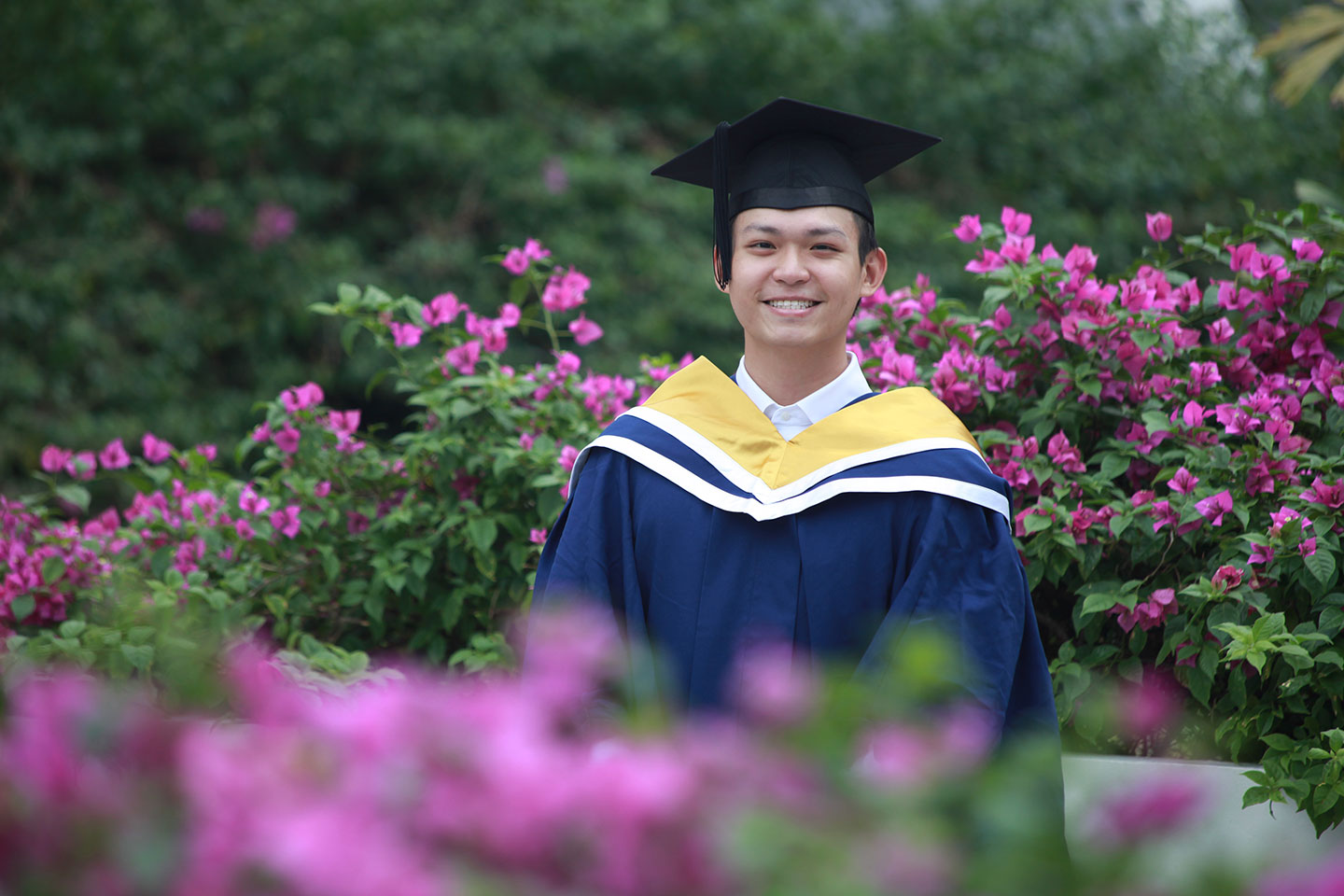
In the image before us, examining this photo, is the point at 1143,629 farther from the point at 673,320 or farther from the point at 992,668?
the point at 673,320

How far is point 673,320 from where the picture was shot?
6.58 metres

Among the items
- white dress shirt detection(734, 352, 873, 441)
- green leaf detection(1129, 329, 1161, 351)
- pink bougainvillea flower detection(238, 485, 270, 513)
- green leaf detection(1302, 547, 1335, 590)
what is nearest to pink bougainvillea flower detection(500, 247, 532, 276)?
pink bougainvillea flower detection(238, 485, 270, 513)

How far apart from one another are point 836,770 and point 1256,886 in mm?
186

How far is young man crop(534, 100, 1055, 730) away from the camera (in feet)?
5.78

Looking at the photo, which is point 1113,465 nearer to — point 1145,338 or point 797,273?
point 1145,338

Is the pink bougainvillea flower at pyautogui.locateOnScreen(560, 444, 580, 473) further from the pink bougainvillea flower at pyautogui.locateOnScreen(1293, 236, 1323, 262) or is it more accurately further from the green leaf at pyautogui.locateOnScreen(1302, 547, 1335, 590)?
the pink bougainvillea flower at pyautogui.locateOnScreen(1293, 236, 1323, 262)

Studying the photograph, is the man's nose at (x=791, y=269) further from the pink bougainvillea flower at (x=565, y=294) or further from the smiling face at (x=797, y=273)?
the pink bougainvillea flower at (x=565, y=294)

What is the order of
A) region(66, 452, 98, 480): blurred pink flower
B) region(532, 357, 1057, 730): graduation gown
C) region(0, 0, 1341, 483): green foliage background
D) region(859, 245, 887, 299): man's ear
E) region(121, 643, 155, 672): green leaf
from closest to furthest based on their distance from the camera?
region(532, 357, 1057, 730): graduation gown < region(859, 245, 887, 299): man's ear < region(121, 643, 155, 672): green leaf < region(66, 452, 98, 480): blurred pink flower < region(0, 0, 1341, 483): green foliage background

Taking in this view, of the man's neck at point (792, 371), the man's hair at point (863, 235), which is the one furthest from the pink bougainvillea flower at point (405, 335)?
the man's hair at point (863, 235)

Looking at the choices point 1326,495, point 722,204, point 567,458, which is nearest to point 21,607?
point 567,458

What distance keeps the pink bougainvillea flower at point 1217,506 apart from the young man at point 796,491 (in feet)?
1.67

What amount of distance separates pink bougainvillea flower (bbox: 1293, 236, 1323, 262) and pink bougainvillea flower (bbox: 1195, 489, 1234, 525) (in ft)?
1.83

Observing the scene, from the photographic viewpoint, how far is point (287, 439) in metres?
2.87

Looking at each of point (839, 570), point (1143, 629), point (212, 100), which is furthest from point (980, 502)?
point (212, 100)
